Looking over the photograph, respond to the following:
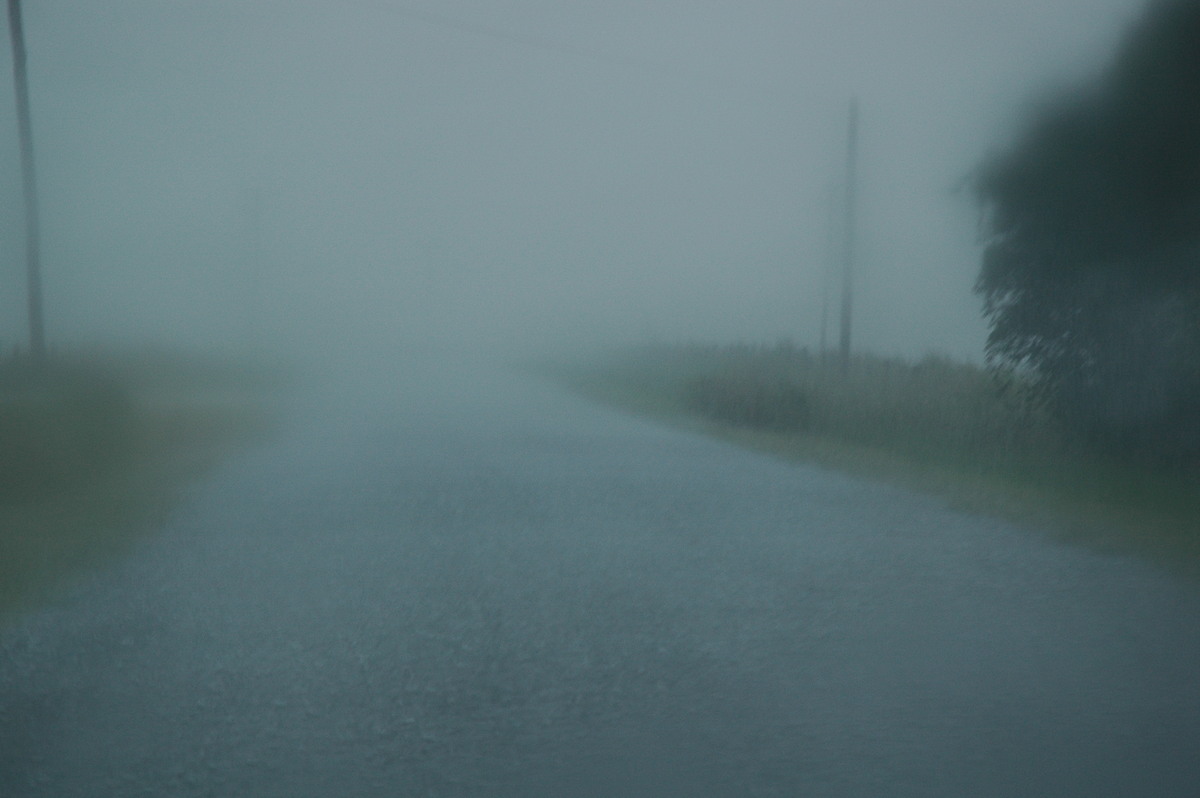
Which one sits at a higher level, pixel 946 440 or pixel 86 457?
pixel 86 457

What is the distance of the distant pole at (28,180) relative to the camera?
23.2 meters

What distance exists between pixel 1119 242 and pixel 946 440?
495 centimetres

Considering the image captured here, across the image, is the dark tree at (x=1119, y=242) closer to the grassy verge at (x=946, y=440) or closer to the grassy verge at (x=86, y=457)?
the grassy verge at (x=946, y=440)

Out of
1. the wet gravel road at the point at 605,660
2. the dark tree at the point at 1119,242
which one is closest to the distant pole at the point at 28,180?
the wet gravel road at the point at 605,660

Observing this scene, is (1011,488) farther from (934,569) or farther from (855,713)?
(855,713)

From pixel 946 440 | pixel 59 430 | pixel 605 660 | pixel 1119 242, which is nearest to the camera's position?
pixel 605 660

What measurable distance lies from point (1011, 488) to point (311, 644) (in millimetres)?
10332

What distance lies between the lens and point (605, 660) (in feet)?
24.7

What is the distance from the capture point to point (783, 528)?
12445mm

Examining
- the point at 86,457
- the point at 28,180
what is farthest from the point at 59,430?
the point at 28,180

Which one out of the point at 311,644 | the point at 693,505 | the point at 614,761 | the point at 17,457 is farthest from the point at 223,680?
the point at 17,457

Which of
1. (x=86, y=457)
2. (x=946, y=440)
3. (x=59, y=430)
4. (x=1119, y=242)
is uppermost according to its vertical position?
(x=1119, y=242)

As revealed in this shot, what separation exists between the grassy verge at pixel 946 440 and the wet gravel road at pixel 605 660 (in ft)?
4.13

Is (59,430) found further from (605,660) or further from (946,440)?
(946,440)
